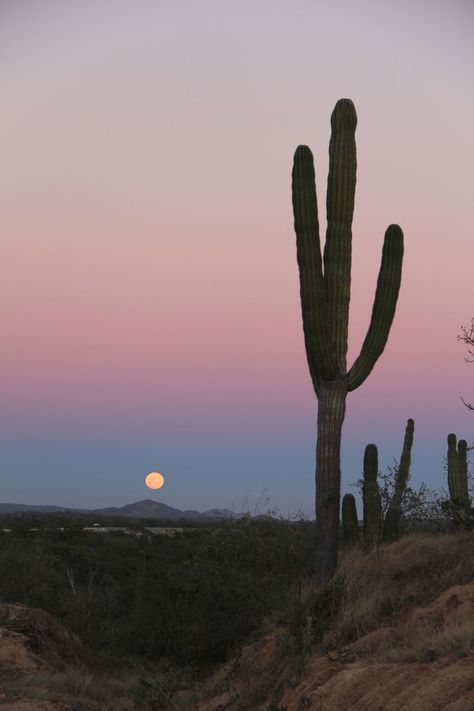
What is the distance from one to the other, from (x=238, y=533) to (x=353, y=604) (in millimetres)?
11953

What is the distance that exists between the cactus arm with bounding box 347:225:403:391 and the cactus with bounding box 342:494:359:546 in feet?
18.7

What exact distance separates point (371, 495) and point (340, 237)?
671 centimetres

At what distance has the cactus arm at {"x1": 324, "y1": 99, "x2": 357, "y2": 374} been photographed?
46.2ft

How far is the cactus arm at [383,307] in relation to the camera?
46.5 feet

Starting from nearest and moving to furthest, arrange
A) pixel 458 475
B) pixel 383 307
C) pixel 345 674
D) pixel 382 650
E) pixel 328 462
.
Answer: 1. pixel 345 674
2. pixel 382 650
3. pixel 328 462
4. pixel 383 307
5. pixel 458 475

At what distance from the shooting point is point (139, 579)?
72.6ft

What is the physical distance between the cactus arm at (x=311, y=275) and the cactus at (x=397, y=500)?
4.94m

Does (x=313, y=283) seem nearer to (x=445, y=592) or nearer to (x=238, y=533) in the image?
(x=445, y=592)

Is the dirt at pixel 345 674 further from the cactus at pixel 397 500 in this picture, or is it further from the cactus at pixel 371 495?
the cactus at pixel 397 500

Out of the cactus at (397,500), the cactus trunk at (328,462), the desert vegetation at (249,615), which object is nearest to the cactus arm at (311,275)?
the cactus trunk at (328,462)

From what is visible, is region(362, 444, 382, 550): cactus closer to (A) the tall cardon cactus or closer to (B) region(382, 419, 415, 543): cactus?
(B) region(382, 419, 415, 543): cactus

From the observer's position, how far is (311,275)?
13852 mm

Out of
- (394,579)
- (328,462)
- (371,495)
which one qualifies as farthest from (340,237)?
(371,495)

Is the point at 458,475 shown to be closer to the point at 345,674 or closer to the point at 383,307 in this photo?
the point at 383,307
